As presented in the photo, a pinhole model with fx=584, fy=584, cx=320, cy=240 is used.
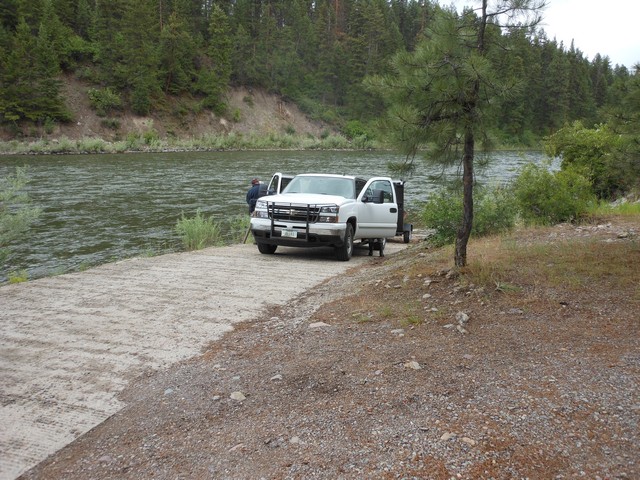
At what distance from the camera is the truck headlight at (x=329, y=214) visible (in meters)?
12.3

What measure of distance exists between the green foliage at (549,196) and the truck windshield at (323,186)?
13.5ft

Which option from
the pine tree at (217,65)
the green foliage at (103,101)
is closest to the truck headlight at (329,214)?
the green foliage at (103,101)

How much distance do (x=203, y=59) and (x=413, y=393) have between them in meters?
85.2

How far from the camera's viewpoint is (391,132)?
7.45 metres

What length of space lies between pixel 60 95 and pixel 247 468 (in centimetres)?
6671

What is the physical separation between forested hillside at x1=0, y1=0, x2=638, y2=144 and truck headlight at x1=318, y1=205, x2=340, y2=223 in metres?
25.3

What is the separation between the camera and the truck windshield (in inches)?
535

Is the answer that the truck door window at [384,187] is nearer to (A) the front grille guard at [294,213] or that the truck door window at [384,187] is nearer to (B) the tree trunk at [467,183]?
(A) the front grille guard at [294,213]

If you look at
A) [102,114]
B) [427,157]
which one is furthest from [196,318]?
[102,114]

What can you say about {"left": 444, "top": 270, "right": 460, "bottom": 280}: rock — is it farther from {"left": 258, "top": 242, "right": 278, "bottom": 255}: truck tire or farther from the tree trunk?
{"left": 258, "top": 242, "right": 278, "bottom": 255}: truck tire

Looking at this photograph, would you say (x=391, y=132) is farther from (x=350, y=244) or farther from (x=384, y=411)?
(x=350, y=244)

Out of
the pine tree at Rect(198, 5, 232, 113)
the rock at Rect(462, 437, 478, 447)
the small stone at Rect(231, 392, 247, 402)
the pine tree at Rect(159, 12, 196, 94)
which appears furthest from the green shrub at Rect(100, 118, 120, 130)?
the rock at Rect(462, 437, 478, 447)

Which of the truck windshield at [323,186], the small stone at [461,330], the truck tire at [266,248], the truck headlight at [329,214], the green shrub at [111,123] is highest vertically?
the green shrub at [111,123]

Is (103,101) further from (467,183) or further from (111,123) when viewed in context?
(467,183)
